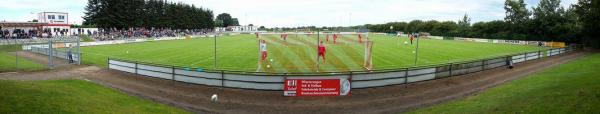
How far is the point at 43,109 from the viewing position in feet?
37.3

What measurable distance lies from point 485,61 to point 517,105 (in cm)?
1395

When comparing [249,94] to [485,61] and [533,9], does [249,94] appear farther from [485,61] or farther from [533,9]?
[533,9]

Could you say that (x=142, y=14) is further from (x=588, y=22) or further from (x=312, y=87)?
(x=312, y=87)

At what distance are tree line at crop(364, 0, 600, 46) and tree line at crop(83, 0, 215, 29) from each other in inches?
2554

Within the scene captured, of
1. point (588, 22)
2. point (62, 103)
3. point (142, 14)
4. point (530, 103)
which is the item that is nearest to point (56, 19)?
point (142, 14)

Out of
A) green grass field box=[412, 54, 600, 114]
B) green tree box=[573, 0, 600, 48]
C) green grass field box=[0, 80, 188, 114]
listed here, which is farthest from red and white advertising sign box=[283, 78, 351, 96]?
green tree box=[573, 0, 600, 48]

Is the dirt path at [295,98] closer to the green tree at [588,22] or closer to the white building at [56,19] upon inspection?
the green tree at [588,22]

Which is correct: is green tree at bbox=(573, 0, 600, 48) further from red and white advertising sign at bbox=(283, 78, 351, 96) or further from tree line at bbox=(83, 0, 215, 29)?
tree line at bbox=(83, 0, 215, 29)

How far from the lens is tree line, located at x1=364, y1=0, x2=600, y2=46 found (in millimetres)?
57000

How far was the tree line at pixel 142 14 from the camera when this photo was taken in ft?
271

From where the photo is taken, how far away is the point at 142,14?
91.9 meters

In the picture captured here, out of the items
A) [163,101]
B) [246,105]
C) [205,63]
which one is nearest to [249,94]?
[246,105]

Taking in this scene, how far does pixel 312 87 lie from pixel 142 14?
82.0 m

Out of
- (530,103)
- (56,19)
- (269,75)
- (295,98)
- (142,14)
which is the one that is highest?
(142,14)
